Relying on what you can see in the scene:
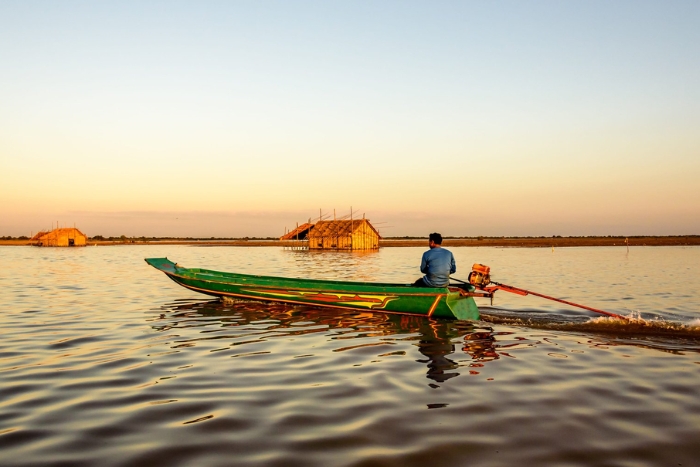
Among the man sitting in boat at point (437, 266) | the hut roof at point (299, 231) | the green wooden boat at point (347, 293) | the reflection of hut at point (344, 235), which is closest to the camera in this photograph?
the green wooden boat at point (347, 293)

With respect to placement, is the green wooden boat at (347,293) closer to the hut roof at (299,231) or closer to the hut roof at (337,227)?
the hut roof at (337,227)

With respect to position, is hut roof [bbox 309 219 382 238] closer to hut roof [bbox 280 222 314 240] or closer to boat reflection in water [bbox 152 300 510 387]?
hut roof [bbox 280 222 314 240]

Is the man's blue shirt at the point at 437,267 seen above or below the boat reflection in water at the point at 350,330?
above

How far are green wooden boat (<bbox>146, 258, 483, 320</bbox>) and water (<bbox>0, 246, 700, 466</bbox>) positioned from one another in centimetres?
37

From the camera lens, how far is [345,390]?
5719 mm

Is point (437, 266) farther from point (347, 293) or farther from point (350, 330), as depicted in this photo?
point (350, 330)

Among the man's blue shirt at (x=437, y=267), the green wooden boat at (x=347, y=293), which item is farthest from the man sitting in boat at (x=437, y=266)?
the green wooden boat at (x=347, y=293)

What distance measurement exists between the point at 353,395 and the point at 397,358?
6.59 feet

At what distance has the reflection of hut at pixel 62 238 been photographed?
2712 inches

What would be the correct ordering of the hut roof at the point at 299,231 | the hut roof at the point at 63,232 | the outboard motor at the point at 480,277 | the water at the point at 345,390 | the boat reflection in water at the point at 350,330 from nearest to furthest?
the water at the point at 345,390 → the boat reflection in water at the point at 350,330 → the outboard motor at the point at 480,277 → the hut roof at the point at 299,231 → the hut roof at the point at 63,232

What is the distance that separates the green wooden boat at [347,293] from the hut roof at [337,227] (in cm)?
3618

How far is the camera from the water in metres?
4.00

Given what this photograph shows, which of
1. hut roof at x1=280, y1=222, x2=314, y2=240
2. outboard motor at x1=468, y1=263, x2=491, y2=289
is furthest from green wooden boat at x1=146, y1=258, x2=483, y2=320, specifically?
hut roof at x1=280, y1=222, x2=314, y2=240

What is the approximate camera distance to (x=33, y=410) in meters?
4.99
